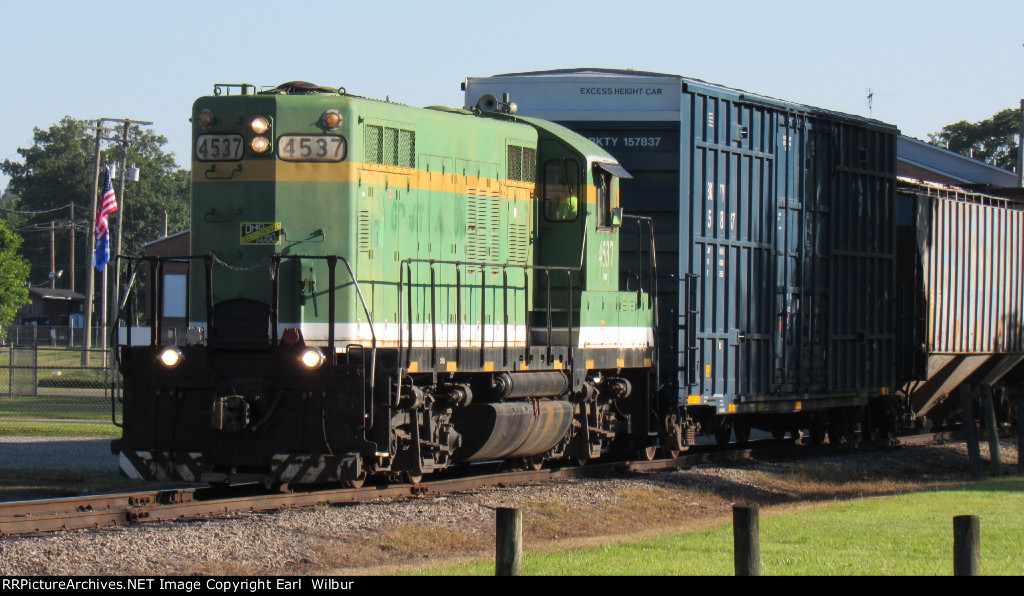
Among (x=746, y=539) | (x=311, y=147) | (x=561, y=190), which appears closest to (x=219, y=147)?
(x=311, y=147)

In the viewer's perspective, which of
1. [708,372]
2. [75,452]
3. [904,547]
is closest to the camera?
[904,547]

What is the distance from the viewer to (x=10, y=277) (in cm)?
5009

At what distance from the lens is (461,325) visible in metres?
13.4

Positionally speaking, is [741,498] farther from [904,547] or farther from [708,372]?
[904,547]

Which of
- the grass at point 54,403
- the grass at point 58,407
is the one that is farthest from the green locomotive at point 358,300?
the grass at point 58,407

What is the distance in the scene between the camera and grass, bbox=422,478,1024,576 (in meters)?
9.09

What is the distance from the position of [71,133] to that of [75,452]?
83.0m

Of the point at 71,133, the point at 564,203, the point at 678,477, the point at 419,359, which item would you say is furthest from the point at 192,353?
the point at 71,133

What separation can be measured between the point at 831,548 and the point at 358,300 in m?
5.11

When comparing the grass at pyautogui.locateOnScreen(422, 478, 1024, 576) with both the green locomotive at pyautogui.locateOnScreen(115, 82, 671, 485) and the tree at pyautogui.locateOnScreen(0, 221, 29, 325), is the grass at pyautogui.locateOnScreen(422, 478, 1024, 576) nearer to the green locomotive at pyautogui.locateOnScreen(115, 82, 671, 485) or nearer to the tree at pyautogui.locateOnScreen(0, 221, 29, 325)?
the green locomotive at pyautogui.locateOnScreen(115, 82, 671, 485)

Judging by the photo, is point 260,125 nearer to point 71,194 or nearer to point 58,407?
point 58,407

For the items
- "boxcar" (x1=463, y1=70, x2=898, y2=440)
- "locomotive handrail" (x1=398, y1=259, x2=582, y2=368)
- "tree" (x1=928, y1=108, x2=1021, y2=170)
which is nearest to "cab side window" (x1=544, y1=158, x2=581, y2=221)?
"locomotive handrail" (x1=398, y1=259, x2=582, y2=368)

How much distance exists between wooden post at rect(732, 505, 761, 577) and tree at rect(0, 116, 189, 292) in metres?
83.6

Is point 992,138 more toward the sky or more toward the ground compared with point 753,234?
more toward the sky
